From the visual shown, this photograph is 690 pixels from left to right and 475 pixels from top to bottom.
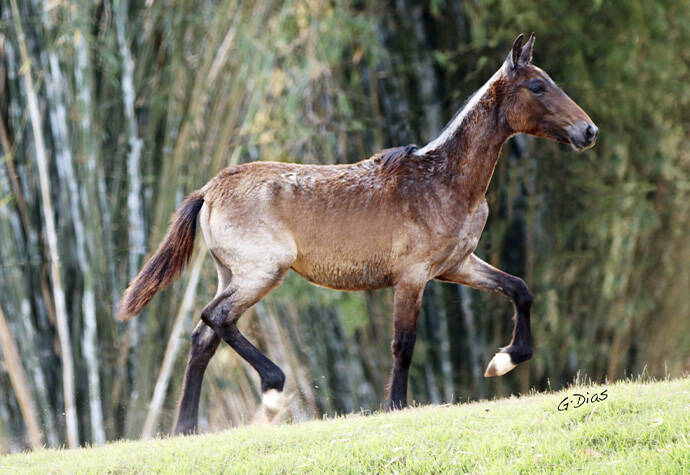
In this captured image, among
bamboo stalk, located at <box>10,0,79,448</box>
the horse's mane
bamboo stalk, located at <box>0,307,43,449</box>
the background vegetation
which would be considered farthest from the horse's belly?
bamboo stalk, located at <box>0,307,43,449</box>

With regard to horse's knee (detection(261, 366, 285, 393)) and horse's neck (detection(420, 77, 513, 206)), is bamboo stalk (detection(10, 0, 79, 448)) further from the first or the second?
horse's neck (detection(420, 77, 513, 206))

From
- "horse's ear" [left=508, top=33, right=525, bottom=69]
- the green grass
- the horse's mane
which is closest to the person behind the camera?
the green grass

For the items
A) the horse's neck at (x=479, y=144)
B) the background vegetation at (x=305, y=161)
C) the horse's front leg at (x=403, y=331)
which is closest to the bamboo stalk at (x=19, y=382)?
the background vegetation at (x=305, y=161)

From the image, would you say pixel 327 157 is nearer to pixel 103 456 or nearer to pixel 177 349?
pixel 177 349

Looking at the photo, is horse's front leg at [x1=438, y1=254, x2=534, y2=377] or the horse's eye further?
horse's front leg at [x1=438, y1=254, x2=534, y2=377]

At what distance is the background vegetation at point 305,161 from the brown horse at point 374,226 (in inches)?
Answer: 67.1

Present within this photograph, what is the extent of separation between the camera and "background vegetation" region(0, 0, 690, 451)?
5.92 meters

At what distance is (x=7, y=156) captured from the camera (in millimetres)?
5926

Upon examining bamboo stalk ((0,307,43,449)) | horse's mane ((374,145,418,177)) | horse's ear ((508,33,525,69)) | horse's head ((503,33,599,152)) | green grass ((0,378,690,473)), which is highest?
horse's ear ((508,33,525,69))

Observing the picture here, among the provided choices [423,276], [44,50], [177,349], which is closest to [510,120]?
[423,276]

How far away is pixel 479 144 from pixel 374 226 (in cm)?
64

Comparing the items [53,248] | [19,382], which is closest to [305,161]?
[53,248]

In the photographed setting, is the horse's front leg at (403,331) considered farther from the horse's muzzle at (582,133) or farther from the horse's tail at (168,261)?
the horse's tail at (168,261)

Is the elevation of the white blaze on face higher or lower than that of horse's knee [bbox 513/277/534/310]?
higher
